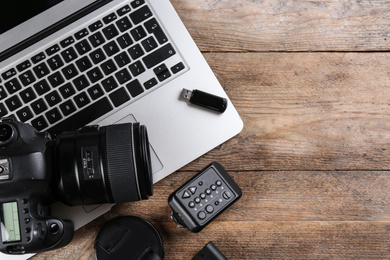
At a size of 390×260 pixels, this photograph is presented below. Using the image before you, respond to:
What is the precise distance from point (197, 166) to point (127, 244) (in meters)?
0.18

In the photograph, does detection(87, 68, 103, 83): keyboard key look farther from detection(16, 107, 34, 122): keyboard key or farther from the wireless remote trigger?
the wireless remote trigger

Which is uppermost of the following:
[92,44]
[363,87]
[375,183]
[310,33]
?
[92,44]

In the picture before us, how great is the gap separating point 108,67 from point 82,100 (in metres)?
0.07

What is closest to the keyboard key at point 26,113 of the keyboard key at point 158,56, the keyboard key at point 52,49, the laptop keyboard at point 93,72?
the laptop keyboard at point 93,72

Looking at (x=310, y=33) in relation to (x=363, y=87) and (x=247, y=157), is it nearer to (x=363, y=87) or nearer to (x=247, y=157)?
(x=363, y=87)

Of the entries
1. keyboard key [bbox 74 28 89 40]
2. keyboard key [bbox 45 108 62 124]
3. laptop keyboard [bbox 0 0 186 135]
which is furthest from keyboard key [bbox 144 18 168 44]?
keyboard key [bbox 45 108 62 124]

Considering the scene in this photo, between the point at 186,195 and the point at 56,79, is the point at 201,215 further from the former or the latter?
the point at 56,79

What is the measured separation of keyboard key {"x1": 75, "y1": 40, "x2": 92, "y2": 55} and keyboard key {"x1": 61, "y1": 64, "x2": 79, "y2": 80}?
1.1 inches

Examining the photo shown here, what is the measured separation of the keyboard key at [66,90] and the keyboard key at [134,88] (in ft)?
0.31

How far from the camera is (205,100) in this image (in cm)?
70

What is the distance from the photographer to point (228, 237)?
2.42 ft

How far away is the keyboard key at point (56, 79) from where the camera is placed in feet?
2.28

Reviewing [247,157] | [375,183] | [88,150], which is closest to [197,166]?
[247,157]

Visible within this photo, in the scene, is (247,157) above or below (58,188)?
below
